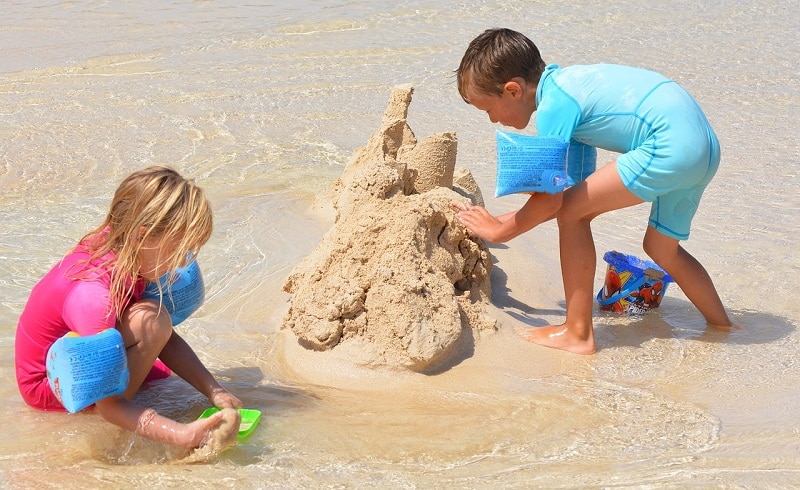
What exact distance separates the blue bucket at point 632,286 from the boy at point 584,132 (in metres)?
0.46

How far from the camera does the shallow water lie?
2.61m

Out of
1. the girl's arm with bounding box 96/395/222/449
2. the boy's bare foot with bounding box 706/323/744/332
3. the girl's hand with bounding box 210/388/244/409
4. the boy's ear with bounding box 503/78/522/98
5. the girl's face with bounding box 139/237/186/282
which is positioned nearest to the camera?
the girl's arm with bounding box 96/395/222/449

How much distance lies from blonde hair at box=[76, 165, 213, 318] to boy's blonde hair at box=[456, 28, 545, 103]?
120 cm

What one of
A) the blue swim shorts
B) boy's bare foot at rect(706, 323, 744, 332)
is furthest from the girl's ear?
boy's bare foot at rect(706, 323, 744, 332)

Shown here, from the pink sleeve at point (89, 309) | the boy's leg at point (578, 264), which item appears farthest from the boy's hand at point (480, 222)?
the pink sleeve at point (89, 309)

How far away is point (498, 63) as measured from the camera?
327 cm

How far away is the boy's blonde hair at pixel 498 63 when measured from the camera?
3273 mm

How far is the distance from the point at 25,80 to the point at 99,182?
7.92ft

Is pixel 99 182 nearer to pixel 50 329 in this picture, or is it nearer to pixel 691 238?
pixel 50 329

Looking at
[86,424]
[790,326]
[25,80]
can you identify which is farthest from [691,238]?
[25,80]

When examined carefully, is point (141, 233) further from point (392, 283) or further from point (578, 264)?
point (578, 264)

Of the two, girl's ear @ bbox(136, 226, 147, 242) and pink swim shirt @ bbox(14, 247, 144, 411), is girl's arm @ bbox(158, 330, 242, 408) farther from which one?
girl's ear @ bbox(136, 226, 147, 242)

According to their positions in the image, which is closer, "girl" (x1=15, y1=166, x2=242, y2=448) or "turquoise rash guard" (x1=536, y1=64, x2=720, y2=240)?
"girl" (x1=15, y1=166, x2=242, y2=448)

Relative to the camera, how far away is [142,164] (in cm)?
573
